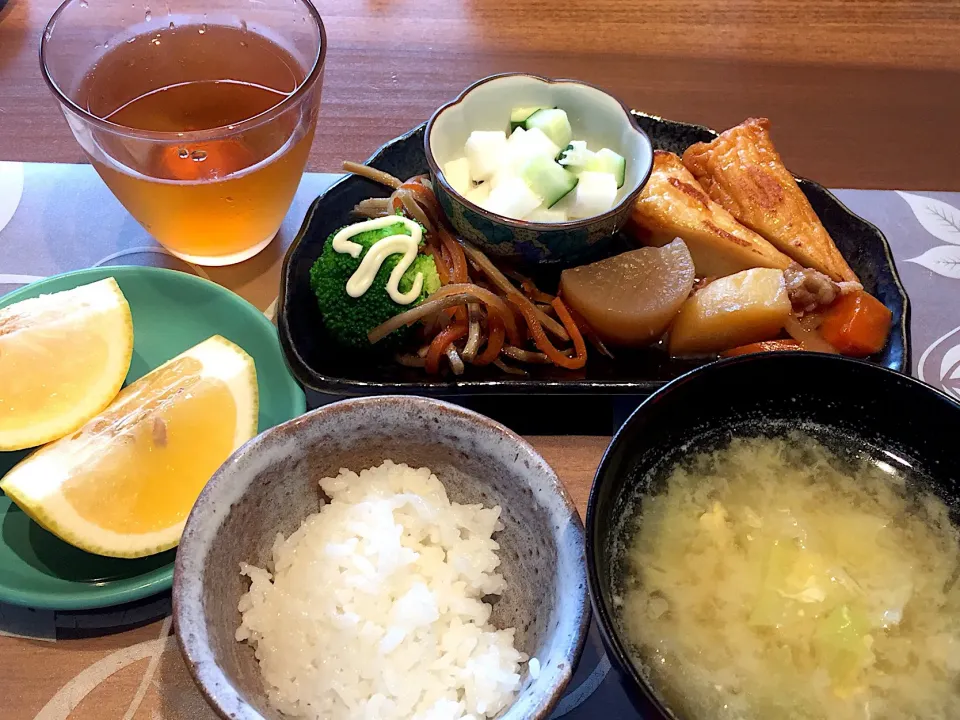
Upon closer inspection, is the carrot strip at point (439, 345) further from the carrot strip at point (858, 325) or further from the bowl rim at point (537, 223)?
the carrot strip at point (858, 325)

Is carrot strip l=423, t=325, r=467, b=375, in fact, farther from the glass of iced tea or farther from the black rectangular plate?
the glass of iced tea

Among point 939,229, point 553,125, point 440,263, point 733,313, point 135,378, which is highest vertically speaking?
point 553,125

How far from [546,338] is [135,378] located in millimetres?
971

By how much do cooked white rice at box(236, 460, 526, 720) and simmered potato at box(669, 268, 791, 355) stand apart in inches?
30.4

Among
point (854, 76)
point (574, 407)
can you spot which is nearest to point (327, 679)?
point (574, 407)

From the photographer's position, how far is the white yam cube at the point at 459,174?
6.17ft

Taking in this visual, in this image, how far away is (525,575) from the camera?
1.25m

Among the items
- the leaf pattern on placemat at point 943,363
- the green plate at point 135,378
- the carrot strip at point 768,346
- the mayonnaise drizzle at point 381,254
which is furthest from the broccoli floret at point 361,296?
the leaf pattern on placemat at point 943,363

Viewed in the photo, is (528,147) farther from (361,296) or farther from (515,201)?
(361,296)

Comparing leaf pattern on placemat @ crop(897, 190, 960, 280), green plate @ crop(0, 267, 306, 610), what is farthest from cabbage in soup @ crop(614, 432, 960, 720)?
leaf pattern on placemat @ crop(897, 190, 960, 280)

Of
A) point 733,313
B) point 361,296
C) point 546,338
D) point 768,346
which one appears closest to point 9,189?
point 361,296

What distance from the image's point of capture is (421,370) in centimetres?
176

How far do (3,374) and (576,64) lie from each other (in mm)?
2052

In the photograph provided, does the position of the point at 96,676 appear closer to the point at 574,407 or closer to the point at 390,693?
the point at 390,693
